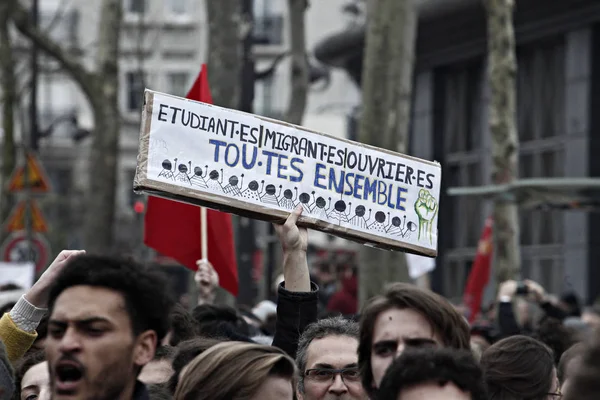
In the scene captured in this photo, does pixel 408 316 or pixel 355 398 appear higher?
pixel 408 316

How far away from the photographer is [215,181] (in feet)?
19.9

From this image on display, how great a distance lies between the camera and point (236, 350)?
15.3 feet

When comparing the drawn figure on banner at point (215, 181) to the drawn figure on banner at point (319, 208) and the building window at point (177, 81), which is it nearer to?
the drawn figure on banner at point (319, 208)

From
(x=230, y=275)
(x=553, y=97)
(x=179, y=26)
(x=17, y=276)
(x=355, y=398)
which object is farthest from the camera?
(x=179, y=26)

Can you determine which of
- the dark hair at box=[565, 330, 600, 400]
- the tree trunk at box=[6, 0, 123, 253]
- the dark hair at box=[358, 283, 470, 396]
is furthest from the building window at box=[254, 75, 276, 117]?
the dark hair at box=[565, 330, 600, 400]

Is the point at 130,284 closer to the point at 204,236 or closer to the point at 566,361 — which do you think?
the point at 566,361

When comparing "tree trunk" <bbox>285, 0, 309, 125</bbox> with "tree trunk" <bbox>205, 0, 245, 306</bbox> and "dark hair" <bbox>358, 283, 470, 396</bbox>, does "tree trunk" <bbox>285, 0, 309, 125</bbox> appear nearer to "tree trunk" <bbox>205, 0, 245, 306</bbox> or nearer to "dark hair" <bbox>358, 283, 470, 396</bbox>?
"tree trunk" <bbox>205, 0, 245, 306</bbox>

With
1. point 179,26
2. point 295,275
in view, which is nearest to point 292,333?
point 295,275

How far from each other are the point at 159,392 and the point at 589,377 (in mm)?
2446

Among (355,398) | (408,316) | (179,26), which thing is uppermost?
(179,26)

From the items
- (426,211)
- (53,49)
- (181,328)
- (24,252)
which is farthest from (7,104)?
(426,211)

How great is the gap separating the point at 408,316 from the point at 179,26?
49759 millimetres

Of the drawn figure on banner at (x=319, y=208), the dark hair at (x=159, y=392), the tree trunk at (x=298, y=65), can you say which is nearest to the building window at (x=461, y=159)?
the tree trunk at (x=298, y=65)

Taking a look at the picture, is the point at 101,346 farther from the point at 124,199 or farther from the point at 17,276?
the point at 124,199
